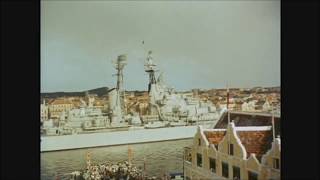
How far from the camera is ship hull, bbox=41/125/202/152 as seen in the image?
7.39 feet

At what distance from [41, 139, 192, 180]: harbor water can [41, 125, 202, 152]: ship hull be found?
0.08ft

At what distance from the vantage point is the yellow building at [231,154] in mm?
2402

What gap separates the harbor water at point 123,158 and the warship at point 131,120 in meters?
0.03

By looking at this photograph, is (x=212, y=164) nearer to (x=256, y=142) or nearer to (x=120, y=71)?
(x=256, y=142)

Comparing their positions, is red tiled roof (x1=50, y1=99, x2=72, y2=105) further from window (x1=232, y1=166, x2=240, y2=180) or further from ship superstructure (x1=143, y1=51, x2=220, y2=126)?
window (x1=232, y1=166, x2=240, y2=180)

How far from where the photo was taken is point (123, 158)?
2.34 meters

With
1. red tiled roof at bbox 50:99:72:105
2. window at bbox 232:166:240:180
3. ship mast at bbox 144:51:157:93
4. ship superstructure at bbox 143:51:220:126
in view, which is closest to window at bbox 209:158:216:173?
window at bbox 232:166:240:180

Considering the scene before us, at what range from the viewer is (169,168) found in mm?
2395

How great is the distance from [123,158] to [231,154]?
62 cm
